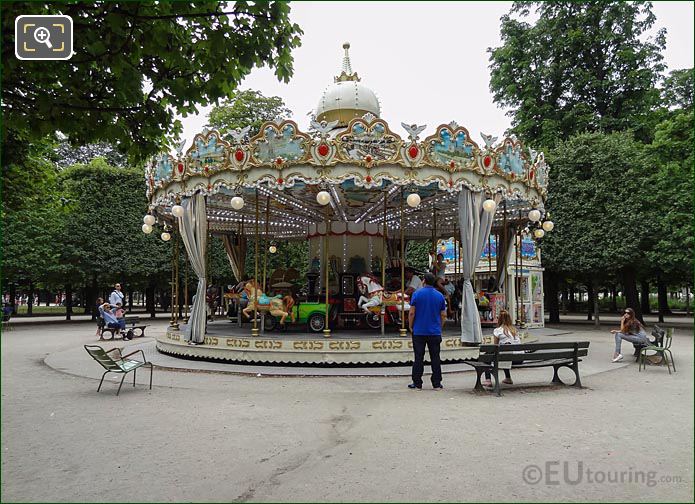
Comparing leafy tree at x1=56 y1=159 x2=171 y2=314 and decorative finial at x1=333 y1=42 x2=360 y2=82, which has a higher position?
decorative finial at x1=333 y1=42 x2=360 y2=82

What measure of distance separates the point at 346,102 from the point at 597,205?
45.7 ft

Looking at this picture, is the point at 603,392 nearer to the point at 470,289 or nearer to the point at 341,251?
the point at 470,289

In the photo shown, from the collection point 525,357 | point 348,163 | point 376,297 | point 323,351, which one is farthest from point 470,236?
point 323,351

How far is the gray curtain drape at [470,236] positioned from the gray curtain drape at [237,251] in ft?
31.9

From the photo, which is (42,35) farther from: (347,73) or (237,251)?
(237,251)

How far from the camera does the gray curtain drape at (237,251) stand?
18.6 m

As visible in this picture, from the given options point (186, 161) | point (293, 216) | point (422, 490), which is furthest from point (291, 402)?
point (293, 216)

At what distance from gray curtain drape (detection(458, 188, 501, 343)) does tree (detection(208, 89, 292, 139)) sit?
60.4 feet

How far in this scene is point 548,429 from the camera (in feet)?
18.7

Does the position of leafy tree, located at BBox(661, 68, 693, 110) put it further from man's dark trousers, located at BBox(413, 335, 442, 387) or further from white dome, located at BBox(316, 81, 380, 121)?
man's dark trousers, located at BBox(413, 335, 442, 387)

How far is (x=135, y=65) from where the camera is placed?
16.7ft

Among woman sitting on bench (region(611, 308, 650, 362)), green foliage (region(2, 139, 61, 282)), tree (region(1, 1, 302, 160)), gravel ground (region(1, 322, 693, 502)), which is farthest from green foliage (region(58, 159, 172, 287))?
woman sitting on bench (region(611, 308, 650, 362))

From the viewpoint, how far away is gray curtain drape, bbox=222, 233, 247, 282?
18641 millimetres

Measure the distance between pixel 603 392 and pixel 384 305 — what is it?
5.11 metres
